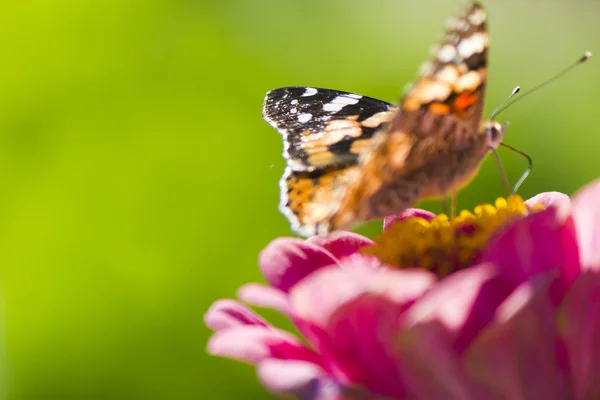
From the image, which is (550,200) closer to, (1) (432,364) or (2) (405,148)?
(2) (405,148)

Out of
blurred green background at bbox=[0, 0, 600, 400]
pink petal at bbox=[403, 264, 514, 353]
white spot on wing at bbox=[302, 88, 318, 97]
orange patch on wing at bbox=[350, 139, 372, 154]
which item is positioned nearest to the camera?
pink petal at bbox=[403, 264, 514, 353]

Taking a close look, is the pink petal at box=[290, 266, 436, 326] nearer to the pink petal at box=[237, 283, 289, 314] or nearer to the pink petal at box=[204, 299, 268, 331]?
the pink petal at box=[237, 283, 289, 314]

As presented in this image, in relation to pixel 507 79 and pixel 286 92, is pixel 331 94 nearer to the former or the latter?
pixel 286 92

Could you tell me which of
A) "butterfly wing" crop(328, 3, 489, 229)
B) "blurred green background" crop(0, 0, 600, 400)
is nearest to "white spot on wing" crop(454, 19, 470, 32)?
"butterfly wing" crop(328, 3, 489, 229)

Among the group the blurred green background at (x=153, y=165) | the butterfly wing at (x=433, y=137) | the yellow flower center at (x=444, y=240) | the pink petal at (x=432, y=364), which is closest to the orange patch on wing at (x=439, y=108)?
the butterfly wing at (x=433, y=137)

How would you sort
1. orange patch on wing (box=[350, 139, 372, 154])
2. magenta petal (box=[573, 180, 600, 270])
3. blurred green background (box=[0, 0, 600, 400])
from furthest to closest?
blurred green background (box=[0, 0, 600, 400])
orange patch on wing (box=[350, 139, 372, 154])
magenta petal (box=[573, 180, 600, 270])

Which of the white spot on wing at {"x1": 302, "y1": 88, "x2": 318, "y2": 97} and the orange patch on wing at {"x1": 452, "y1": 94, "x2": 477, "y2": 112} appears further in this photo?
the white spot on wing at {"x1": 302, "y1": 88, "x2": 318, "y2": 97}
